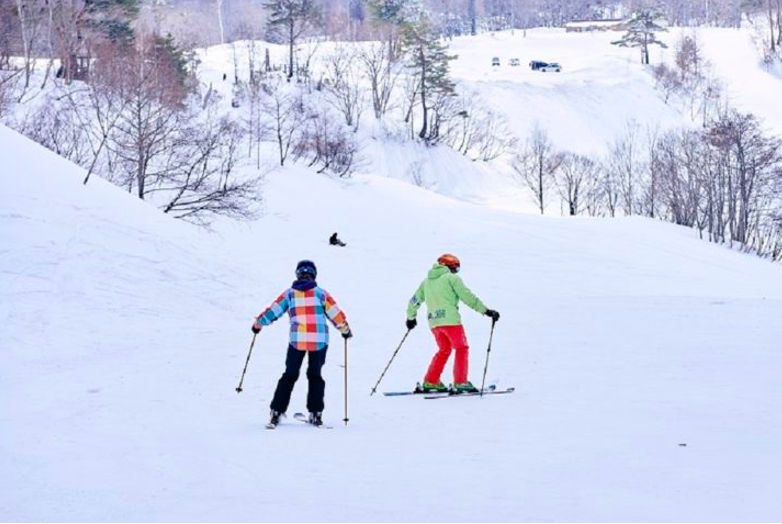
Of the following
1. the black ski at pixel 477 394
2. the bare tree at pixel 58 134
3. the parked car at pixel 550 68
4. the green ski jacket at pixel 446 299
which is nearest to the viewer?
the black ski at pixel 477 394

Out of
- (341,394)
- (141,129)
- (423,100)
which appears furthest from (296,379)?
(423,100)

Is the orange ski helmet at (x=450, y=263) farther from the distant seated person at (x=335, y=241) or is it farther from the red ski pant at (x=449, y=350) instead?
the distant seated person at (x=335, y=241)

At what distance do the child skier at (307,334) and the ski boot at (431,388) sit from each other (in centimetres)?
218

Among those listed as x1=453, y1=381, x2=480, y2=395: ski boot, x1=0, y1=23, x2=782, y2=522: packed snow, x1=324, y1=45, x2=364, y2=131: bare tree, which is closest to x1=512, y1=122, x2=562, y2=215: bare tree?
x1=324, y1=45, x2=364, y2=131: bare tree

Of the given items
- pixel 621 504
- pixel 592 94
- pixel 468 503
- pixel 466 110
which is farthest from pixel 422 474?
pixel 592 94

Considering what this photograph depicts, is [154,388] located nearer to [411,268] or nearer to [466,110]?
[411,268]

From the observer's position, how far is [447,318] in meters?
10.5

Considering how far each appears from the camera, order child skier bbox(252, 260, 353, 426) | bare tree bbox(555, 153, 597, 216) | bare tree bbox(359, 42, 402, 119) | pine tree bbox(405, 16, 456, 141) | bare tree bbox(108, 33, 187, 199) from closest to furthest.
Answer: child skier bbox(252, 260, 353, 426) < bare tree bbox(108, 33, 187, 199) < bare tree bbox(555, 153, 597, 216) < bare tree bbox(359, 42, 402, 119) < pine tree bbox(405, 16, 456, 141)

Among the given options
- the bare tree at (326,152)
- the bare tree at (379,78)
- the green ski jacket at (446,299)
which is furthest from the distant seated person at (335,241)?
the bare tree at (379,78)

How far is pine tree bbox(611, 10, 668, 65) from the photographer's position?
319 ft

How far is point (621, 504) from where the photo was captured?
228 inches

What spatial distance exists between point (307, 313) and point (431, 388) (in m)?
2.54

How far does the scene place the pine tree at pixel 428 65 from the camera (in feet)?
223

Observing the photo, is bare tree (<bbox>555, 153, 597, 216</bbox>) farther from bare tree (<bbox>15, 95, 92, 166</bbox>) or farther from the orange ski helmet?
the orange ski helmet
